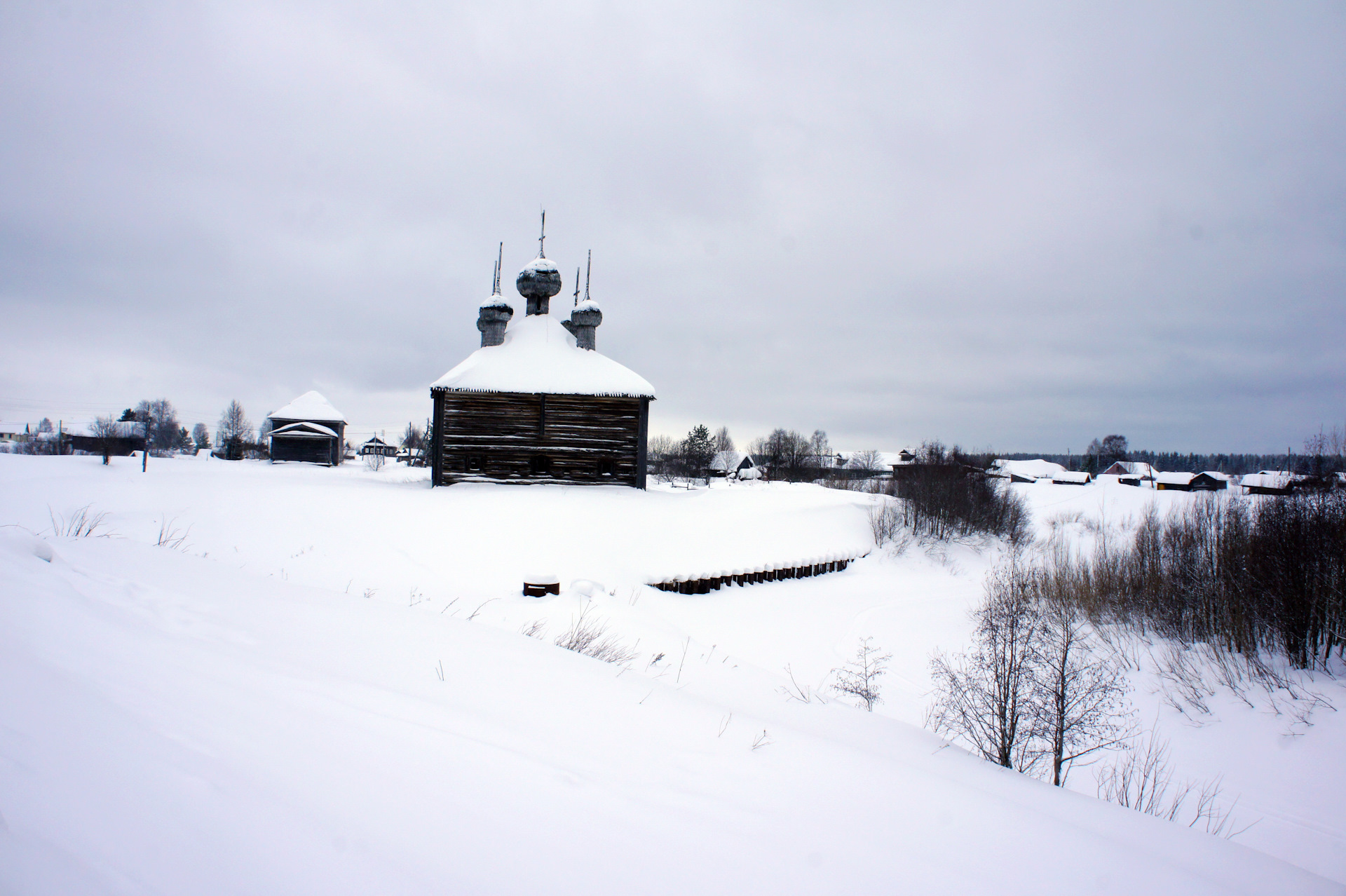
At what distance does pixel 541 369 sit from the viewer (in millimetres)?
20828

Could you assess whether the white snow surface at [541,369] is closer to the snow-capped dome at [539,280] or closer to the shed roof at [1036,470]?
the snow-capped dome at [539,280]

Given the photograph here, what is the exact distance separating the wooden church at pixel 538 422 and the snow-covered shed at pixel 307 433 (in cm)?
2217

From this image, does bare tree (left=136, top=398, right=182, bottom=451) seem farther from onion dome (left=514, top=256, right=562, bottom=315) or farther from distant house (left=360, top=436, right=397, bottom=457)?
onion dome (left=514, top=256, right=562, bottom=315)

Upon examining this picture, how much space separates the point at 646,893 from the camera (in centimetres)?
205

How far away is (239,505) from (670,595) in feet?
35.6

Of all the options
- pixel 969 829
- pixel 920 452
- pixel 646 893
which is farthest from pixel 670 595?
pixel 920 452

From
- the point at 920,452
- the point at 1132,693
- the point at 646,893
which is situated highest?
the point at 920,452

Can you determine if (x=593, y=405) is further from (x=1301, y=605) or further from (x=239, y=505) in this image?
(x=1301, y=605)

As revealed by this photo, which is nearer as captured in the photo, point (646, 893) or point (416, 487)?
point (646, 893)

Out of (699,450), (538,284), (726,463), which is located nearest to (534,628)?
(538,284)

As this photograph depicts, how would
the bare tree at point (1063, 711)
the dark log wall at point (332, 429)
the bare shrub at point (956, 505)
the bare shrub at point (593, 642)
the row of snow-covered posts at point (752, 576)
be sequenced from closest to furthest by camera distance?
1. the bare tree at point (1063, 711)
2. the bare shrub at point (593, 642)
3. the row of snow-covered posts at point (752, 576)
4. the bare shrub at point (956, 505)
5. the dark log wall at point (332, 429)

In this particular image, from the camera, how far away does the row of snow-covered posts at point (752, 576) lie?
45.4 ft

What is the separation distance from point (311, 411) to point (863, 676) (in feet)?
133

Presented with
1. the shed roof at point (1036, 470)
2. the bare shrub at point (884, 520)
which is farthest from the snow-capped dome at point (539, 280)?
the shed roof at point (1036, 470)
